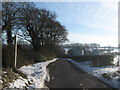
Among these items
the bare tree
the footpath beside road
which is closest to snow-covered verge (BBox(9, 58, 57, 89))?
the footpath beside road

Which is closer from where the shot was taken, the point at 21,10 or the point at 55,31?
the point at 21,10

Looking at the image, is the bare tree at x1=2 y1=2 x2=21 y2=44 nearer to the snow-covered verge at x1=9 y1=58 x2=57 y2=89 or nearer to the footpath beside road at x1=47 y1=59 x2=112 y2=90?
the snow-covered verge at x1=9 y1=58 x2=57 y2=89

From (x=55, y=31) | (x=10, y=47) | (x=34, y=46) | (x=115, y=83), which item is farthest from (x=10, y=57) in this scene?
(x=55, y=31)

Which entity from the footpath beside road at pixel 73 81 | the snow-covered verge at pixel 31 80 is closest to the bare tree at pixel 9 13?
the snow-covered verge at pixel 31 80

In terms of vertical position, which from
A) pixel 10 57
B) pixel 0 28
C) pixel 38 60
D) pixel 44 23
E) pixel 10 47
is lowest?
pixel 38 60

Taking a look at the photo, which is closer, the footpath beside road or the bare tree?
the footpath beside road

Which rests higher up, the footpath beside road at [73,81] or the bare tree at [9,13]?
the bare tree at [9,13]

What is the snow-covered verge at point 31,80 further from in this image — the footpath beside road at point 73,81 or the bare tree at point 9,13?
the bare tree at point 9,13

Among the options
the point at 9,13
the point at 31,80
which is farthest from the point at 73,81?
the point at 9,13

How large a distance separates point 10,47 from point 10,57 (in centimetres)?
90

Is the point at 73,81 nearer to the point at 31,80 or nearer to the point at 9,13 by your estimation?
the point at 31,80

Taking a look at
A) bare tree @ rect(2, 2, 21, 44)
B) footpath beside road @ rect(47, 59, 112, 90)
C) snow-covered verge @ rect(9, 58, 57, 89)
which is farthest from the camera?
bare tree @ rect(2, 2, 21, 44)

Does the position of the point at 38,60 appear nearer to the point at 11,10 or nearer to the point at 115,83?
the point at 11,10

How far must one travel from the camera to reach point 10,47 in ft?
35.5
